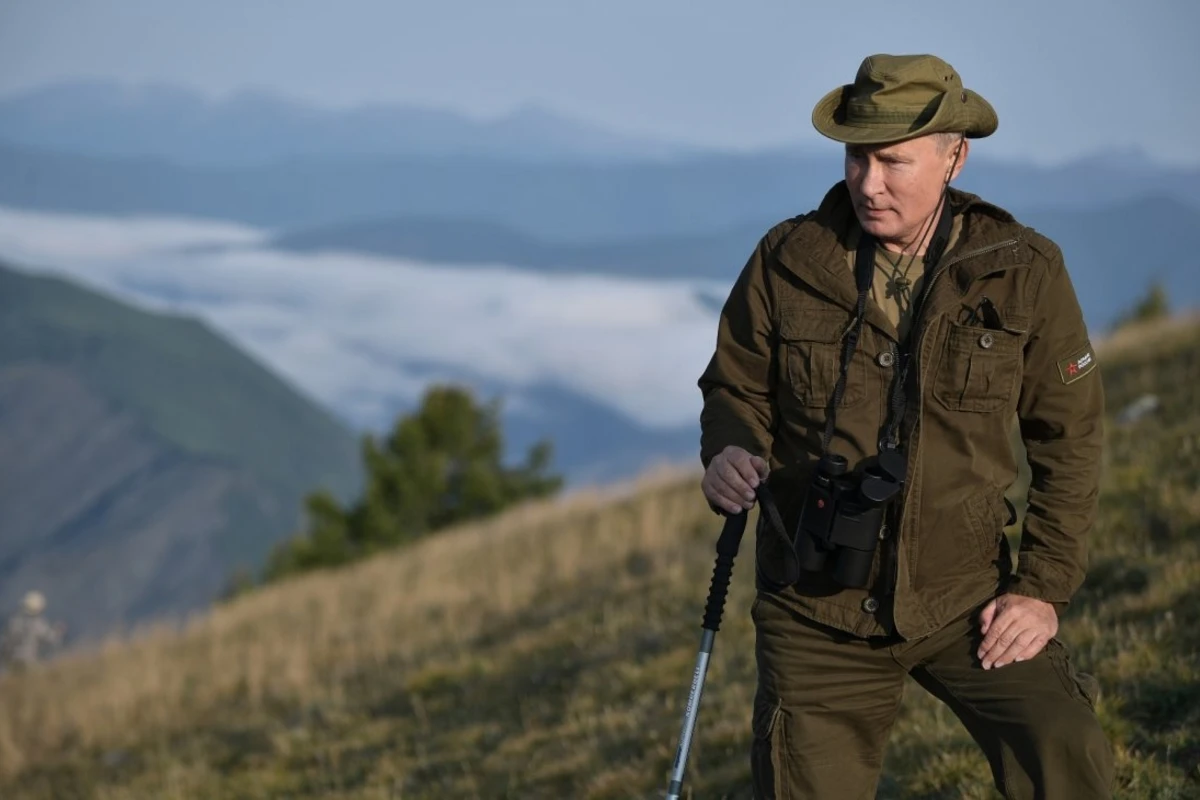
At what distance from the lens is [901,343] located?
3498 mm

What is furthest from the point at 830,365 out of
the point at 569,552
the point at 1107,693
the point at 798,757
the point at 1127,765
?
the point at 569,552

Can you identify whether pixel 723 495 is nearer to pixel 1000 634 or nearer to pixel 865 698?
pixel 865 698

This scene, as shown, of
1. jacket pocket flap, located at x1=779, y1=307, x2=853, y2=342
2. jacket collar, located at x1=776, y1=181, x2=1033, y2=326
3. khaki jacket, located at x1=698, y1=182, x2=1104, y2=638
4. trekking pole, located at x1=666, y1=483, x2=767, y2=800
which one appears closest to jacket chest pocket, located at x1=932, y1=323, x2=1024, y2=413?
khaki jacket, located at x1=698, y1=182, x2=1104, y2=638

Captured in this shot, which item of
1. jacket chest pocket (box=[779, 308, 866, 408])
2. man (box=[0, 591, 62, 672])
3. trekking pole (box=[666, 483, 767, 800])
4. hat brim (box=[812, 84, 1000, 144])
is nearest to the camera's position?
hat brim (box=[812, 84, 1000, 144])

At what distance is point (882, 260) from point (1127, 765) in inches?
85.1

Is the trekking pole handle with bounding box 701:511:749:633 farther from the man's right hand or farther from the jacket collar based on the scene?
the jacket collar

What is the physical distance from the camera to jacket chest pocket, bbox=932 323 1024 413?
341cm

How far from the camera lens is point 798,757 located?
11.7ft

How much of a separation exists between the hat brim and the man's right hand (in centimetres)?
78

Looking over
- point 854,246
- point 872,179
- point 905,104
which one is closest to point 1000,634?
point 854,246

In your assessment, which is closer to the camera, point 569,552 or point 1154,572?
point 1154,572

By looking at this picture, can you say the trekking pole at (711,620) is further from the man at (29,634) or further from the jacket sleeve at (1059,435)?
the man at (29,634)

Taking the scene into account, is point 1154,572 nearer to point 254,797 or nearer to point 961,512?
point 961,512

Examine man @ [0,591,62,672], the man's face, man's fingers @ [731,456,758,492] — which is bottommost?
man @ [0,591,62,672]
